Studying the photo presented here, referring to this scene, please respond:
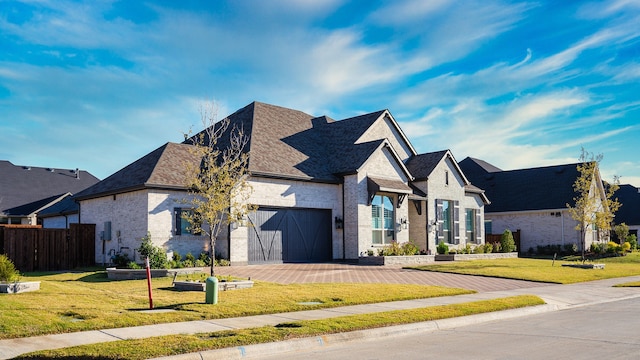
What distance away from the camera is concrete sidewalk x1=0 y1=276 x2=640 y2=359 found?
9344 millimetres

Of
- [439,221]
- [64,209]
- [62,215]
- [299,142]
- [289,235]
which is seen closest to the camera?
[289,235]

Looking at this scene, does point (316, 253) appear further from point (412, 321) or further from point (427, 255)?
point (412, 321)

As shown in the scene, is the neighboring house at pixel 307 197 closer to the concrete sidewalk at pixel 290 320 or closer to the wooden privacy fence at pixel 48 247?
the wooden privacy fence at pixel 48 247

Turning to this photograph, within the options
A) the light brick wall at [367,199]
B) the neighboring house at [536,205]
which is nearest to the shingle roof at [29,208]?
the light brick wall at [367,199]

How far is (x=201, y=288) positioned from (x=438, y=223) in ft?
67.1

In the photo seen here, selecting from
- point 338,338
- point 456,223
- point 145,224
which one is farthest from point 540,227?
point 338,338

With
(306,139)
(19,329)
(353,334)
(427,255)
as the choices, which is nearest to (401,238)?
(427,255)

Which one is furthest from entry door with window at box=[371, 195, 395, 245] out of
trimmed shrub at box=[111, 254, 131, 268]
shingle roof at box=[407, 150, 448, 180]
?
trimmed shrub at box=[111, 254, 131, 268]

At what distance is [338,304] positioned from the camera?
47.3 feet

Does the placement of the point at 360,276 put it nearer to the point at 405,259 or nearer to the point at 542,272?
the point at 405,259

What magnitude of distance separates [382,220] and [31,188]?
34348mm

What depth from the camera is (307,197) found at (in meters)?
29.0

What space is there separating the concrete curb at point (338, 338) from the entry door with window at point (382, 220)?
16.3m

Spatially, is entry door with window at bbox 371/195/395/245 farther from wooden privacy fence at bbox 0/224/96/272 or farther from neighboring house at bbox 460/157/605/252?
neighboring house at bbox 460/157/605/252
